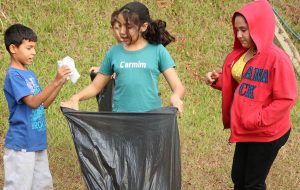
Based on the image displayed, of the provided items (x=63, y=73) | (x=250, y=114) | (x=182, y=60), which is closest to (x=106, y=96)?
(x=63, y=73)

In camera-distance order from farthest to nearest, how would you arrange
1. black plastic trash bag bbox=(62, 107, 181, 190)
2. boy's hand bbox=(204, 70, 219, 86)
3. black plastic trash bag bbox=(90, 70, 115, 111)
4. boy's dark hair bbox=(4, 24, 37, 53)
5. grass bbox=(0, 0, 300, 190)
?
grass bbox=(0, 0, 300, 190), black plastic trash bag bbox=(90, 70, 115, 111), boy's hand bbox=(204, 70, 219, 86), boy's dark hair bbox=(4, 24, 37, 53), black plastic trash bag bbox=(62, 107, 181, 190)

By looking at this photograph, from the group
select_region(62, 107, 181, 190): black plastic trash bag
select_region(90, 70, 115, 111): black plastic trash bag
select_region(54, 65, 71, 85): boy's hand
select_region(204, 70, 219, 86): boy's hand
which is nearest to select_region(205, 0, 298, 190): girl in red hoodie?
select_region(204, 70, 219, 86): boy's hand

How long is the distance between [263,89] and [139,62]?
2.70 ft

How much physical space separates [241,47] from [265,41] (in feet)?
1.18

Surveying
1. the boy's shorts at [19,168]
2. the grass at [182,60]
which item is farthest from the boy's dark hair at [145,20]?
the grass at [182,60]

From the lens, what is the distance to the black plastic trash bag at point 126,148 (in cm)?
336

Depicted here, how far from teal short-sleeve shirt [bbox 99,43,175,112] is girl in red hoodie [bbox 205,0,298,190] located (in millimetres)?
492

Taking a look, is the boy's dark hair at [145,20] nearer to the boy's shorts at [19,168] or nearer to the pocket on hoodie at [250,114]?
the pocket on hoodie at [250,114]

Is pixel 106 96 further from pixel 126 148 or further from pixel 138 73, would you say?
pixel 126 148

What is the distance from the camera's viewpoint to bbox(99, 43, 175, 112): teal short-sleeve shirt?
141 inches

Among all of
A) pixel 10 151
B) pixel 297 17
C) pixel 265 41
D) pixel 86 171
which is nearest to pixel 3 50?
pixel 10 151

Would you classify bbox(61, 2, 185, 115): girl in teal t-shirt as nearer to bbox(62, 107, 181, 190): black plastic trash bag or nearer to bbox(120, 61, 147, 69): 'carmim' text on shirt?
bbox(120, 61, 147, 69): 'carmim' text on shirt

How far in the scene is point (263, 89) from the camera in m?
3.50

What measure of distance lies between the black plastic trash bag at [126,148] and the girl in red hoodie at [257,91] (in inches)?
20.5
